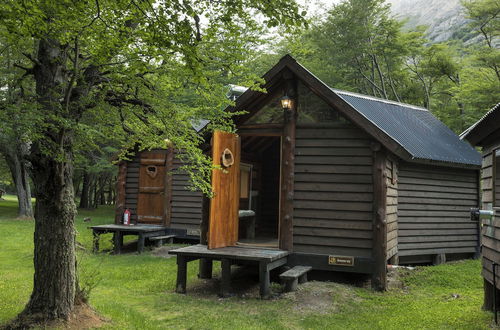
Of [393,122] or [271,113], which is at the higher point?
[393,122]

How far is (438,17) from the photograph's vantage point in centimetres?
10356

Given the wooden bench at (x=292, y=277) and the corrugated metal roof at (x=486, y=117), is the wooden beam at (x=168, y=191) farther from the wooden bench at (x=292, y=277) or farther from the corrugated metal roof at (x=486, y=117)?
the corrugated metal roof at (x=486, y=117)

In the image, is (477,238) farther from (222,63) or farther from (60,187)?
(60,187)

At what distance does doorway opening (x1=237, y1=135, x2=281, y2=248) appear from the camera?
12.0 metres

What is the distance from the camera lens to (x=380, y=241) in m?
8.52

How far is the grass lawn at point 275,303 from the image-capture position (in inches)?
253

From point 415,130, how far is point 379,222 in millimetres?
4521

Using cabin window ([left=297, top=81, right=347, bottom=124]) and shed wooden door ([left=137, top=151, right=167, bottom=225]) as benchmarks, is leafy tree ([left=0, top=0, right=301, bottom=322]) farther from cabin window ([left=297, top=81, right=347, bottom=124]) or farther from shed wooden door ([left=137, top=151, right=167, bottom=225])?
shed wooden door ([left=137, top=151, right=167, bottom=225])

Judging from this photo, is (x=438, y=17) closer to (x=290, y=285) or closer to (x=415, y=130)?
(x=415, y=130)

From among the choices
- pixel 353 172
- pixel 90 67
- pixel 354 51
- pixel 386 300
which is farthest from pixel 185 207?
pixel 354 51

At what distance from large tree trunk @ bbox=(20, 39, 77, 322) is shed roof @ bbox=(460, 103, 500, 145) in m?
6.07

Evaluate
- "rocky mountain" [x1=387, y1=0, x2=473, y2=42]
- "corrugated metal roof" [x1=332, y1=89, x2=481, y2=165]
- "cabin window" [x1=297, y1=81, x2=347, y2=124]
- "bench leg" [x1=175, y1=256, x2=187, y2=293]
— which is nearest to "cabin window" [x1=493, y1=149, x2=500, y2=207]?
"corrugated metal roof" [x1=332, y1=89, x2=481, y2=165]

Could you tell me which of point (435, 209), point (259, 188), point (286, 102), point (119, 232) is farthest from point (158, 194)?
point (435, 209)

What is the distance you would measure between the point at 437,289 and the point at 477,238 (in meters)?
4.96
